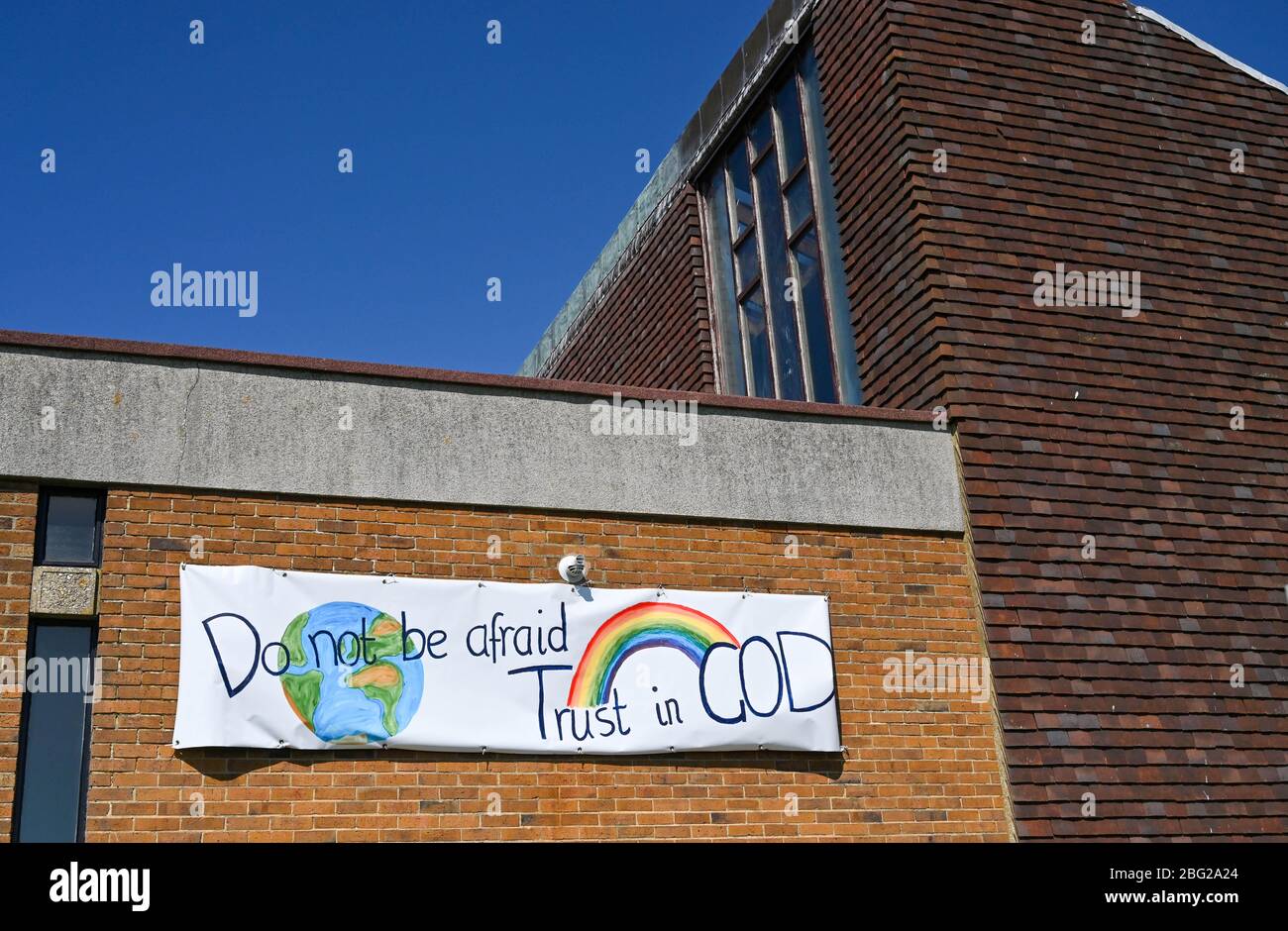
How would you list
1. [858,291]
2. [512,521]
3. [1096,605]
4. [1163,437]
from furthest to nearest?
1. [858,291]
2. [1163,437]
3. [1096,605]
4. [512,521]

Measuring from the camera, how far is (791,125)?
1302 cm

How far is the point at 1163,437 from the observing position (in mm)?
10547

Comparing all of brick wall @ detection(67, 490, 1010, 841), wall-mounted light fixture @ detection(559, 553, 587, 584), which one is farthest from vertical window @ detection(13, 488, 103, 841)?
wall-mounted light fixture @ detection(559, 553, 587, 584)

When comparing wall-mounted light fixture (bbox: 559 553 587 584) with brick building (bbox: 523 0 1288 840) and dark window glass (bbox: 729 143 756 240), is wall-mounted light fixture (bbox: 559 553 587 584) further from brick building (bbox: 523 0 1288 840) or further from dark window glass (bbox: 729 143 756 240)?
dark window glass (bbox: 729 143 756 240)

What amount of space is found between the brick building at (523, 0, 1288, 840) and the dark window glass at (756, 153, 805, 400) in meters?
0.03

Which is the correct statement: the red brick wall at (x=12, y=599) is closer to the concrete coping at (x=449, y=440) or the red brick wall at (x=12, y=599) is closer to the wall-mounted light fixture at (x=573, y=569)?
the concrete coping at (x=449, y=440)

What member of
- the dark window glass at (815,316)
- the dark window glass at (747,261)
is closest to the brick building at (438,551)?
the dark window glass at (815,316)

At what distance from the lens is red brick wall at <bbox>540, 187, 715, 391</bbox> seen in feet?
46.6

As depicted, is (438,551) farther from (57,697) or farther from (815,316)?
(815,316)

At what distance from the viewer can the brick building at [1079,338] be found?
31.2 feet

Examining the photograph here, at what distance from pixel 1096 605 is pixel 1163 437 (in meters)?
1.61
